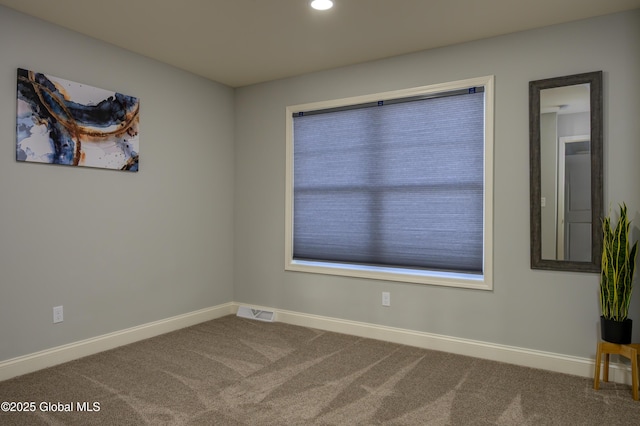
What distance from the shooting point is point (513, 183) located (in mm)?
3232

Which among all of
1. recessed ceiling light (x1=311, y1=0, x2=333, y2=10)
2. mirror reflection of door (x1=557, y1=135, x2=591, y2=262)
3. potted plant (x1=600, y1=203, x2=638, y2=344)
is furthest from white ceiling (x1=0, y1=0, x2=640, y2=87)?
potted plant (x1=600, y1=203, x2=638, y2=344)

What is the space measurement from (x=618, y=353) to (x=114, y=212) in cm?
382

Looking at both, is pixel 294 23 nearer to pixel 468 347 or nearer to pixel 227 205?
pixel 227 205

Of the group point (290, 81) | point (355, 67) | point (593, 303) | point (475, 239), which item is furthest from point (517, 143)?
point (290, 81)

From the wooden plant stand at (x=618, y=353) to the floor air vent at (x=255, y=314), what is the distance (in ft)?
9.22

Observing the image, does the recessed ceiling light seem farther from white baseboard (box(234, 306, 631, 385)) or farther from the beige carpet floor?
white baseboard (box(234, 306, 631, 385))

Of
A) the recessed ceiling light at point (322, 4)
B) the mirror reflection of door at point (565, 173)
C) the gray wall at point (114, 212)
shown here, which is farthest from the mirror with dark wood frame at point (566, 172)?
the gray wall at point (114, 212)

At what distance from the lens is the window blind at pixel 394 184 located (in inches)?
136

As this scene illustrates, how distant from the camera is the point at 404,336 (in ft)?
12.0

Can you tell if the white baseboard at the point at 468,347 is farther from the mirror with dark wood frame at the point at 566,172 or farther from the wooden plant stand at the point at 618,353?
the mirror with dark wood frame at the point at 566,172

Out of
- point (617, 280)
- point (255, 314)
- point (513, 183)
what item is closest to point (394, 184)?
point (513, 183)

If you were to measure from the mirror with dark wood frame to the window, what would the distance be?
0.34m

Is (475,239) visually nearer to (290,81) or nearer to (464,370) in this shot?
(464,370)

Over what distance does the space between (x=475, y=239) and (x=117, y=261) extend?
2976 millimetres
